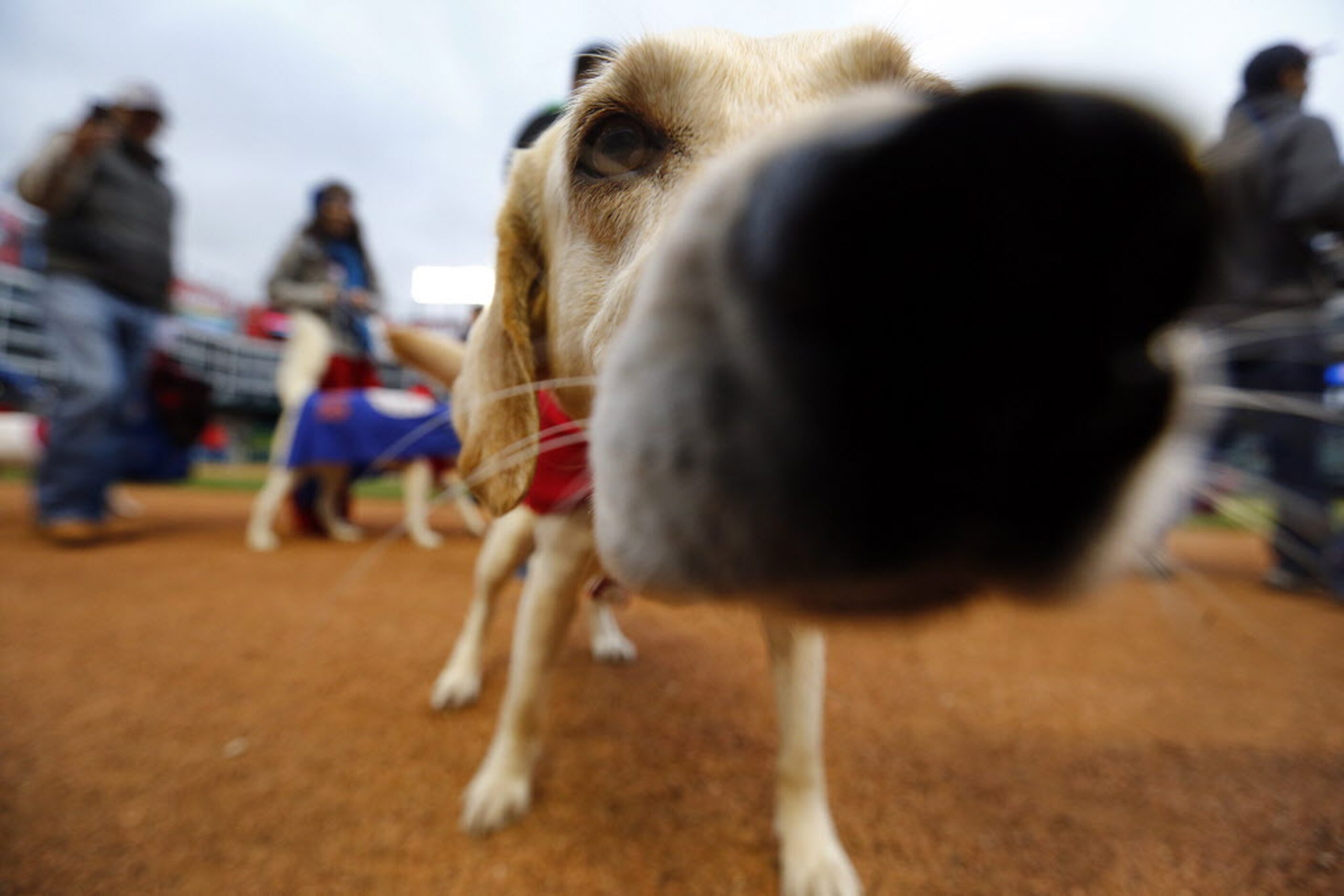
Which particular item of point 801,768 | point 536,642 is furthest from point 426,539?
point 801,768

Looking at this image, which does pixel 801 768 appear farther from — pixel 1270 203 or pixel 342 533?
pixel 342 533

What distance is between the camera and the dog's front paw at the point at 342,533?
6.64m

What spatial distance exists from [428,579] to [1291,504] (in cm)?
508

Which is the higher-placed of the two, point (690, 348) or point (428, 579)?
point (690, 348)

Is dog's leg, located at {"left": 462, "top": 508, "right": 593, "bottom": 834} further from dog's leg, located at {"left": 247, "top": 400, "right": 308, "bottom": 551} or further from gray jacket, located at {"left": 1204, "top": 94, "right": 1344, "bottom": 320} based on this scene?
dog's leg, located at {"left": 247, "top": 400, "right": 308, "bottom": 551}

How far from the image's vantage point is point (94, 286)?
5.21 m

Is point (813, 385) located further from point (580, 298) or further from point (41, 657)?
point (41, 657)

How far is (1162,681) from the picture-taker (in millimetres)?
3250

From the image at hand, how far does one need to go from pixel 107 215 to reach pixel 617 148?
6365 mm

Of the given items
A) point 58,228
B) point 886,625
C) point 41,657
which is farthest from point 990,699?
point 58,228

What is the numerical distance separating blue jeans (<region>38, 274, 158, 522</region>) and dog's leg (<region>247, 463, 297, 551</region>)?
4.02 feet

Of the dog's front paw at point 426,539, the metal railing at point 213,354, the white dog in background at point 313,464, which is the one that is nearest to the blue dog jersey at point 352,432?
the white dog in background at point 313,464

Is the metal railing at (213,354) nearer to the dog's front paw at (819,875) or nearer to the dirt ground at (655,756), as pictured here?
the dirt ground at (655,756)

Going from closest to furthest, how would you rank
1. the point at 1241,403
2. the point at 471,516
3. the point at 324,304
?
the point at 1241,403
the point at 324,304
the point at 471,516
